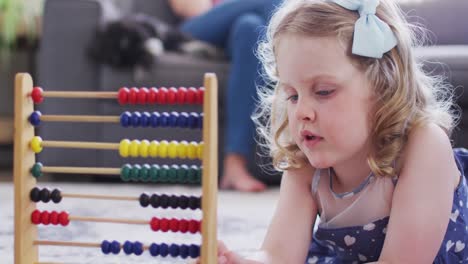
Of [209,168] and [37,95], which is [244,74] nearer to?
[37,95]

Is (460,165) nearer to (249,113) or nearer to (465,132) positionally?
(465,132)

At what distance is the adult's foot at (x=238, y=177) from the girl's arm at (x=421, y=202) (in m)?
1.33

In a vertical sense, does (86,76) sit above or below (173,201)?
above

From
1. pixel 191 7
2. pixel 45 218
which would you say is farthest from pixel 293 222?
pixel 191 7

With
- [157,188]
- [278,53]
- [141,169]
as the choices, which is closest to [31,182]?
[141,169]

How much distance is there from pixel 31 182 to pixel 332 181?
0.48 m

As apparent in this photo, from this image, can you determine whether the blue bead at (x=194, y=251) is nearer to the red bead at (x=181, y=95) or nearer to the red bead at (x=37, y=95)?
the red bead at (x=181, y=95)

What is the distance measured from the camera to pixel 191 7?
2867 millimetres

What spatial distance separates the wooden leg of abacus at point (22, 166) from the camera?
3.65 ft

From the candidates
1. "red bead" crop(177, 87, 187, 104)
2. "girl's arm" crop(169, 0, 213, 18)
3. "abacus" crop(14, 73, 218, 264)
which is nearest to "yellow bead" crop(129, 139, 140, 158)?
"abacus" crop(14, 73, 218, 264)

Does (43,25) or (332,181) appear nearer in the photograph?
(332,181)

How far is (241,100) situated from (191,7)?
63 centimetres

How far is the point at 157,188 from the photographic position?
2.43 meters

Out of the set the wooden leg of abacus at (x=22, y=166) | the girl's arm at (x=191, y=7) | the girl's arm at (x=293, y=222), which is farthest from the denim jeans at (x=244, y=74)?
the wooden leg of abacus at (x=22, y=166)
